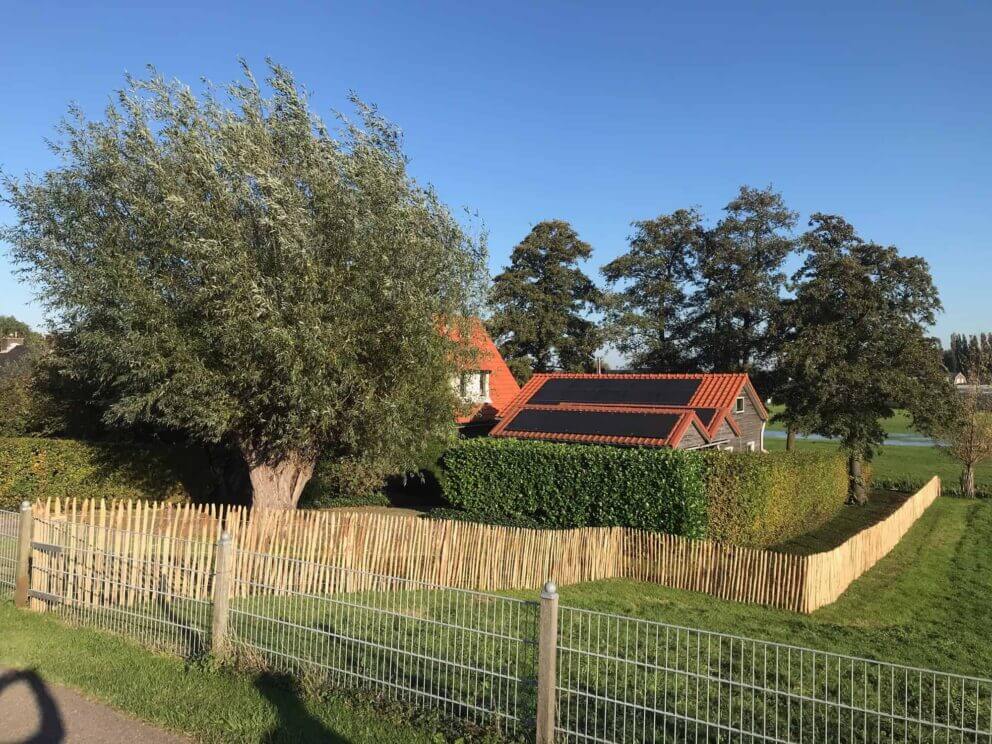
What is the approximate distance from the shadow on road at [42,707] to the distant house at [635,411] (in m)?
16.4

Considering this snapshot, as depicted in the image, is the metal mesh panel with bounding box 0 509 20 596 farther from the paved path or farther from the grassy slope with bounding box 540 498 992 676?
the grassy slope with bounding box 540 498 992 676

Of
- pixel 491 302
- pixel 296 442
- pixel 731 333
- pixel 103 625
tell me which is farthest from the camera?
pixel 731 333

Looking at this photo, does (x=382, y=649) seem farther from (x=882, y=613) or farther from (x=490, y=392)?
(x=490, y=392)

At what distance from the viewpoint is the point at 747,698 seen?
660 cm

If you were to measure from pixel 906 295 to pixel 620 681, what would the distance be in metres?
29.9

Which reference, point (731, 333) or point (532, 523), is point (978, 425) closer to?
point (731, 333)

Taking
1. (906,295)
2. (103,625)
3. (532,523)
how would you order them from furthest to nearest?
(906,295) → (532,523) → (103,625)

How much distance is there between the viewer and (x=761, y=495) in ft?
57.1

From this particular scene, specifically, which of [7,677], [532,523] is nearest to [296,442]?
[532,523]

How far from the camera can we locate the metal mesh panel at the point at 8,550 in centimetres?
883

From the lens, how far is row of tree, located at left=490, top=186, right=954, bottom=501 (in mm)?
30141

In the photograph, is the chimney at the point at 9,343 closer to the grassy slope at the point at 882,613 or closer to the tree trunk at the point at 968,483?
the grassy slope at the point at 882,613

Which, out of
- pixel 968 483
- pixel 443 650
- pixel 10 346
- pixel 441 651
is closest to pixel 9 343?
pixel 10 346

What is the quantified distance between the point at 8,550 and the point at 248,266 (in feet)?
19.4
